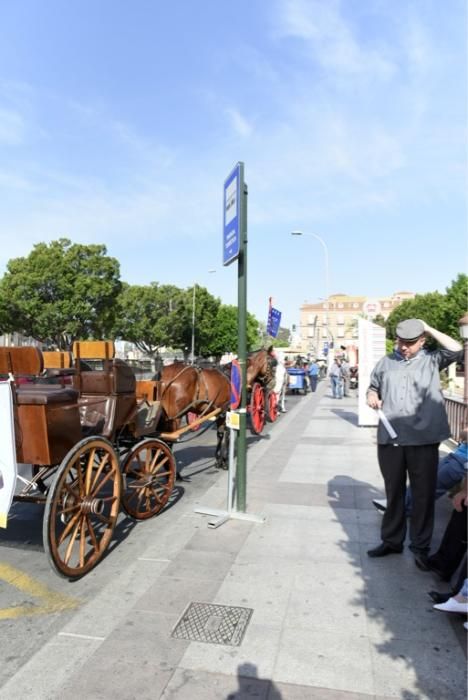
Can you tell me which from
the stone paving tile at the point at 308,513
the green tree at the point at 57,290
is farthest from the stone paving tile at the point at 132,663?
the green tree at the point at 57,290

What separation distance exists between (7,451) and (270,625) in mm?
2092

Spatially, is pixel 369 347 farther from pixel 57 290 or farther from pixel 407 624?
pixel 57 290

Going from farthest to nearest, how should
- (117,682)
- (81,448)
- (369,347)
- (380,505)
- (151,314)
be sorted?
(151,314)
(369,347)
(380,505)
(81,448)
(117,682)

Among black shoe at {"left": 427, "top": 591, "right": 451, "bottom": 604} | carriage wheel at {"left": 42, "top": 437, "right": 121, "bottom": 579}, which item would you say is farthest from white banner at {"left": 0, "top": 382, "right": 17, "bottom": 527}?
black shoe at {"left": 427, "top": 591, "right": 451, "bottom": 604}

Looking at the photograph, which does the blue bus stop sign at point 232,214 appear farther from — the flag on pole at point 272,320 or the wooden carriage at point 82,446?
the flag on pole at point 272,320

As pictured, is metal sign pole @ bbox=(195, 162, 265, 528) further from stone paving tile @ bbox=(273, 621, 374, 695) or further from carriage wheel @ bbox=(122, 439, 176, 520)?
stone paving tile @ bbox=(273, 621, 374, 695)

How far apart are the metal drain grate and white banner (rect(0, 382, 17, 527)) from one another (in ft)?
4.67

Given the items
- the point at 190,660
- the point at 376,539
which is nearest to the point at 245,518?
the point at 376,539

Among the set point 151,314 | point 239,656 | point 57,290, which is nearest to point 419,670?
point 239,656

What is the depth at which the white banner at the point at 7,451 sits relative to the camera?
141 inches

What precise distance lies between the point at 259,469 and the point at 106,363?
3.58m

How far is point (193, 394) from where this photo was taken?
7.48 m

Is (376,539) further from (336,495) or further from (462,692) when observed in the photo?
(462,692)

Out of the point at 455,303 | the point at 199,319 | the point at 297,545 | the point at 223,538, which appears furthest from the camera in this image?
the point at 199,319
